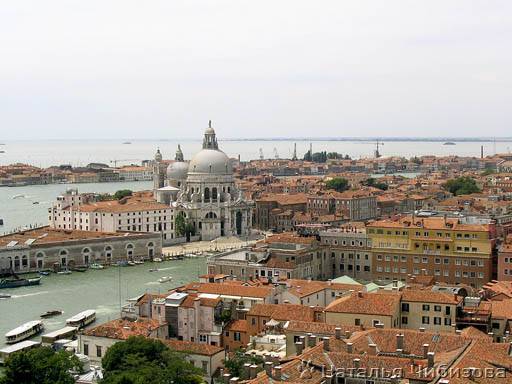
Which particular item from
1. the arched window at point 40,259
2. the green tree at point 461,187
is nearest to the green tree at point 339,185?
the green tree at point 461,187

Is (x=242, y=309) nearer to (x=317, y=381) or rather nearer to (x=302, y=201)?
(x=317, y=381)

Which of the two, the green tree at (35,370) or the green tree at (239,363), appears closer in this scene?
the green tree at (35,370)

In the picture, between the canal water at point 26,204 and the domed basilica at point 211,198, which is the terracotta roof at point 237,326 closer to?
the domed basilica at point 211,198

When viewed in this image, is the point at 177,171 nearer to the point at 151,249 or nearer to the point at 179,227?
the point at 179,227

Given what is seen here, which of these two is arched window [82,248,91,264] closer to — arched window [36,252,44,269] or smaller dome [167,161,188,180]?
arched window [36,252,44,269]

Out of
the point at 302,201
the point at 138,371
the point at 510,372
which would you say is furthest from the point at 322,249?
the point at 302,201

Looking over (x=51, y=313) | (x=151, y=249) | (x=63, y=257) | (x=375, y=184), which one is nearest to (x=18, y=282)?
(x=63, y=257)

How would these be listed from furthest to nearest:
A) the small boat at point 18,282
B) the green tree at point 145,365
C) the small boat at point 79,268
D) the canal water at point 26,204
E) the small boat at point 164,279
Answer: the canal water at point 26,204, the small boat at point 79,268, the small boat at point 164,279, the small boat at point 18,282, the green tree at point 145,365
